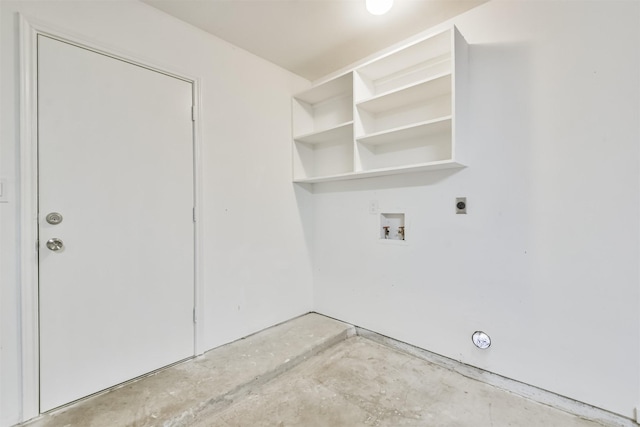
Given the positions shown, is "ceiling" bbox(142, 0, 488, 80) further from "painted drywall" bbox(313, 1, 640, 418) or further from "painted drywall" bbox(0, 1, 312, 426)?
"painted drywall" bbox(313, 1, 640, 418)

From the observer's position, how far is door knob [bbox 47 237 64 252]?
1518 millimetres

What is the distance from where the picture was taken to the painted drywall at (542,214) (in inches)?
57.9

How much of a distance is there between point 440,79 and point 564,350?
174cm

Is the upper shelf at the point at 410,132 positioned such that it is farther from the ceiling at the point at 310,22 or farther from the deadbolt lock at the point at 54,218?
the deadbolt lock at the point at 54,218

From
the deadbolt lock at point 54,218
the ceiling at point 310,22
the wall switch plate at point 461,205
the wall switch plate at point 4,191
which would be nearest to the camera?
the wall switch plate at point 4,191

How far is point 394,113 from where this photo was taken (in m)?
2.34

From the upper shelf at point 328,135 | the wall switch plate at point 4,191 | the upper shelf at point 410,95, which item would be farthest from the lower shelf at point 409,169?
the wall switch plate at point 4,191

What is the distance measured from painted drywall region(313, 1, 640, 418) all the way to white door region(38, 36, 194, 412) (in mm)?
1654

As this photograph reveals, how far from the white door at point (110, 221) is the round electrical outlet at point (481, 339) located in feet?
6.31

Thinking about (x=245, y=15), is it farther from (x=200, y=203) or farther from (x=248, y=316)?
(x=248, y=316)

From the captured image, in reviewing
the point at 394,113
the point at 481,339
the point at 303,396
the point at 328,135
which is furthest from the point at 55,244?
the point at 481,339

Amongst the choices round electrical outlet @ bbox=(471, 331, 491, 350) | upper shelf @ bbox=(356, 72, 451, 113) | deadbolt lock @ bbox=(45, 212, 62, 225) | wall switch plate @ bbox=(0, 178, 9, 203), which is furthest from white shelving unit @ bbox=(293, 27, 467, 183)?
wall switch plate @ bbox=(0, 178, 9, 203)

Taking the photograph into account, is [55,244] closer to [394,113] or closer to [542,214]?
[394,113]

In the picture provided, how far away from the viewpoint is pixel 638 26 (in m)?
1.42
